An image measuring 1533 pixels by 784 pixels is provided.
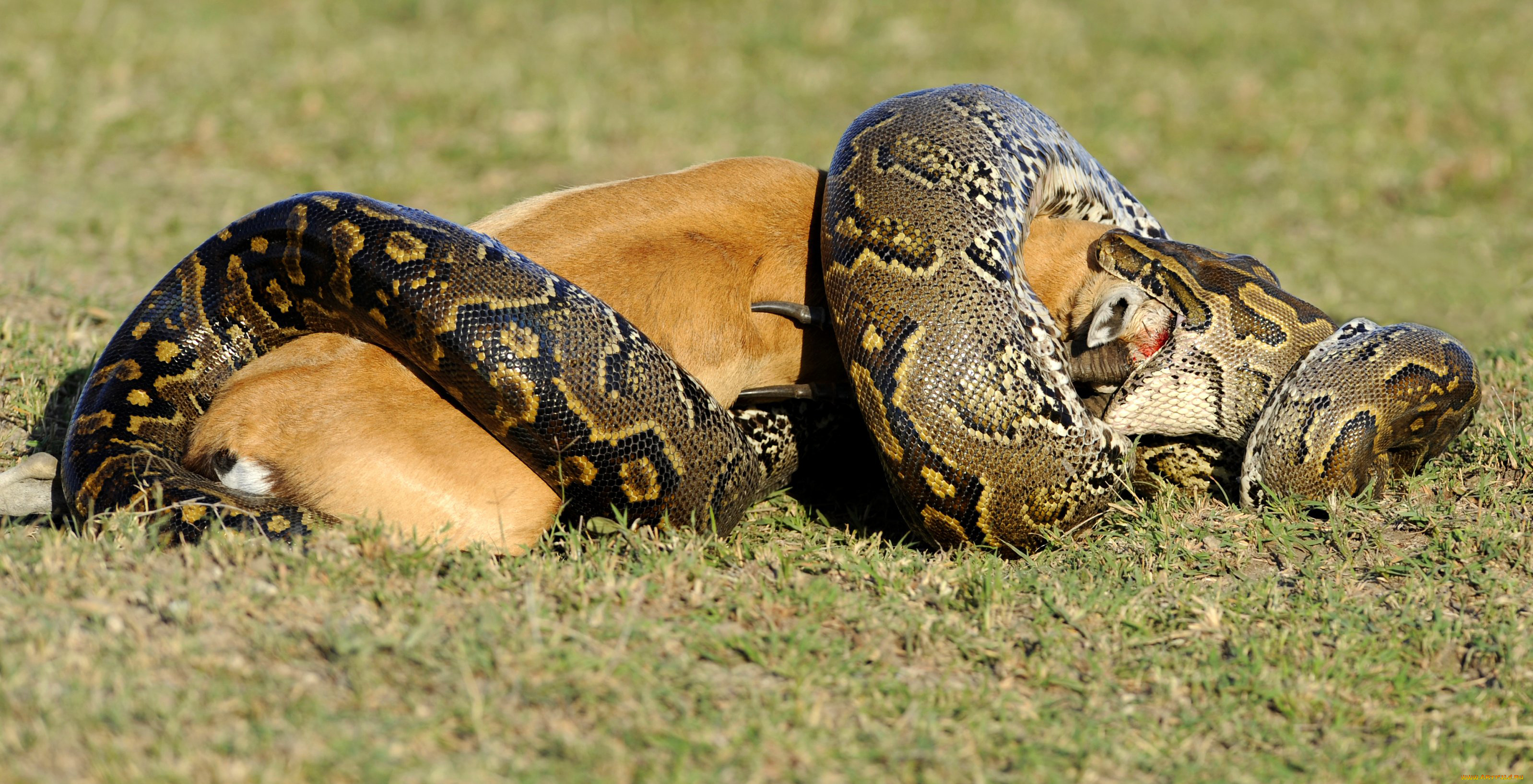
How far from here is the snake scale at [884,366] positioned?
4.20 m

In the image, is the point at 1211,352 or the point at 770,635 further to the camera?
the point at 1211,352

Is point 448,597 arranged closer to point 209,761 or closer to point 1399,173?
point 209,761

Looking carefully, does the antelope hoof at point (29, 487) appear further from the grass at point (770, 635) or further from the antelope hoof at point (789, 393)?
the antelope hoof at point (789, 393)

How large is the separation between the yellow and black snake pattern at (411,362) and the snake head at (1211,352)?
1.70m

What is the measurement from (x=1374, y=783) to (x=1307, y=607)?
86cm

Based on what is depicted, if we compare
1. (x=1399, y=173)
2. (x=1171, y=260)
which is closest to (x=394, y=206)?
(x=1171, y=260)

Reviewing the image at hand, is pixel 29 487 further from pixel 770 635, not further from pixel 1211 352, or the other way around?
pixel 1211 352

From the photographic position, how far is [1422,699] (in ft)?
11.9

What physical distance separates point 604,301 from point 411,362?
29.1 inches

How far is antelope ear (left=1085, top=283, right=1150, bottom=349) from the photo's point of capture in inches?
191

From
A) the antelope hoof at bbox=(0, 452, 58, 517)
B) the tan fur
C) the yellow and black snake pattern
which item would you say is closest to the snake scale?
the yellow and black snake pattern

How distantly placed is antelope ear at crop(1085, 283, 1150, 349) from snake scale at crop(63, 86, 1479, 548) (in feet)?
0.51

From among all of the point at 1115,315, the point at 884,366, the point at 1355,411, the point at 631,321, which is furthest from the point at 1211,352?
the point at 631,321

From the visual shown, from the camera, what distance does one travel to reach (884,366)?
176 inches
